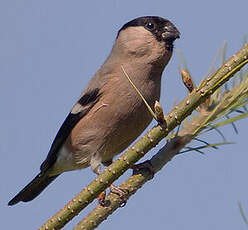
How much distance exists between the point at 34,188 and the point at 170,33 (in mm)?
2463

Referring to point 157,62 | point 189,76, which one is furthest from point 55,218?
point 157,62

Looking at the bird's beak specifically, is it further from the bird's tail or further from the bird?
the bird's tail

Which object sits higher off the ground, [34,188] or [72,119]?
[72,119]

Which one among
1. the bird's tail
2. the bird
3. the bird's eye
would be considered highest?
the bird's eye

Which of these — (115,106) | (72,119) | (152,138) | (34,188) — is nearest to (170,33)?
(115,106)

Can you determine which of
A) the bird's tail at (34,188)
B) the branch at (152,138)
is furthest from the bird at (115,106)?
the branch at (152,138)

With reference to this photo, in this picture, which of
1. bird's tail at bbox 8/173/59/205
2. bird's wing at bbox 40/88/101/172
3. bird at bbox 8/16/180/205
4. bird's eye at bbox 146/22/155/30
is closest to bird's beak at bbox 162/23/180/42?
bird at bbox 8/16/180/205

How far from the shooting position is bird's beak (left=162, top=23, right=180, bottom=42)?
4389 millimetres

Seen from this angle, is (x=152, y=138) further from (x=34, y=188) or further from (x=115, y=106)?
(x=34, y=188)

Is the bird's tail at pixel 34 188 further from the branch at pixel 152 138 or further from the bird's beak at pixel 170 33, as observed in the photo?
the branch at pixel 152 138

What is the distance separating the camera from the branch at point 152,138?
4.88ft

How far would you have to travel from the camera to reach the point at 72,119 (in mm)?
4816

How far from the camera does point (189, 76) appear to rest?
1764 mm

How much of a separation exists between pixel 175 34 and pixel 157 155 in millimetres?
2695
